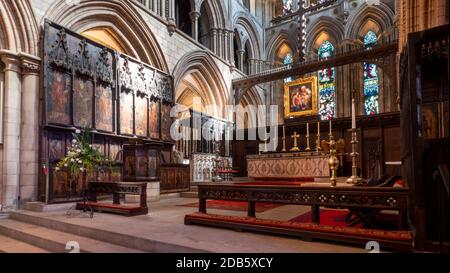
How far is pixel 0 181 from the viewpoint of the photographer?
6664 millimetres

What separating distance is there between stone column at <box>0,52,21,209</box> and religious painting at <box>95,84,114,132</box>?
6.91ft

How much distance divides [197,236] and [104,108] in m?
6.60

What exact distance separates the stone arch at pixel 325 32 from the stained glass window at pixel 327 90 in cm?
59

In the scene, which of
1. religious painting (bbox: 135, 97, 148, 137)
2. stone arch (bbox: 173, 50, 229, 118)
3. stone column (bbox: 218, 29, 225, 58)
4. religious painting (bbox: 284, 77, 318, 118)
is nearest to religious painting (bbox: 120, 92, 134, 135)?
religious painting (bbox: 135, 97, 148, 137)

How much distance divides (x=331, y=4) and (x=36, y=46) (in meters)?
17.5

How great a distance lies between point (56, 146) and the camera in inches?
291

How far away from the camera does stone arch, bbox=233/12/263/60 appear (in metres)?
18.6

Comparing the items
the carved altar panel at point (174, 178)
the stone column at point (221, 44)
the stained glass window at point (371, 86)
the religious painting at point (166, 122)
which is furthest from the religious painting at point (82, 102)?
the stained glass window at point (371, 86)

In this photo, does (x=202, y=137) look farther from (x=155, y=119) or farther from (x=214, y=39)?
(x=214, y=39)

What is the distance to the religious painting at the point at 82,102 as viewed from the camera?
8.12 meters

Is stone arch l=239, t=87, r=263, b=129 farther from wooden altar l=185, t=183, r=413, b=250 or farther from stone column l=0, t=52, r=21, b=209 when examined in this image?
wooden altar l=185, t=183, r=413, b=250

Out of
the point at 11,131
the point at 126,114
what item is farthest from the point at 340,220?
the point at 126,114
